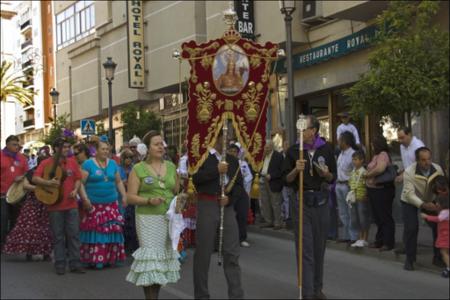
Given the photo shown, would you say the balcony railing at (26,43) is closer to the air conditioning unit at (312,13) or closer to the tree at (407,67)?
the air conditioning unit at (312,13)

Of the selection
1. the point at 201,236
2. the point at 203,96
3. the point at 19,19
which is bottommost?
the point at 201,236

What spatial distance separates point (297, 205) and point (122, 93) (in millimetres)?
22650

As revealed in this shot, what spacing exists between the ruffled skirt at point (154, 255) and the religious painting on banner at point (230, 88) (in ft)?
4.16

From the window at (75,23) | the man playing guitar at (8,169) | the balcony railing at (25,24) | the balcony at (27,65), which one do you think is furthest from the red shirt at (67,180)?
the balcony railing at (25,24)

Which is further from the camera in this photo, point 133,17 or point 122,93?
point 122,93

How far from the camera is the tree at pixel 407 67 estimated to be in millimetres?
9492

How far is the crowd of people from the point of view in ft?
21.2

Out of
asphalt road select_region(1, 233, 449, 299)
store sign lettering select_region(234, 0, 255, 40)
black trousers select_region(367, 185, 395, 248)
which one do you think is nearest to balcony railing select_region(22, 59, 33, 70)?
store sign lettering select_region(234, 0, 255, 40)

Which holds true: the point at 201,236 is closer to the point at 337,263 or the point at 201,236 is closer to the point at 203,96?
the point at 203,96

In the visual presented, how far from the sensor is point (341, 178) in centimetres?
1079

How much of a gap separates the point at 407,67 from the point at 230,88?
3.49 m

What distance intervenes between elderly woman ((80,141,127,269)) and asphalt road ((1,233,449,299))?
256 mm

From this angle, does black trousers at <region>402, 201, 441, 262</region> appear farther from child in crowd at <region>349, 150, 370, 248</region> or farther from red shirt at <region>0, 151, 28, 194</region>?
red shirt at <region>0, 151, 28, 194</region>

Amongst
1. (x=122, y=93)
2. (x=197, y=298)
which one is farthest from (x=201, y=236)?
(x=122, y=93)
